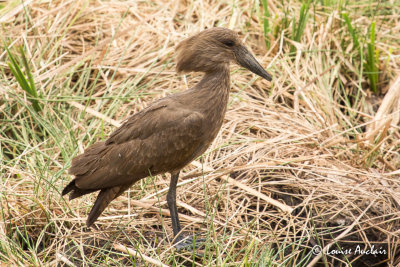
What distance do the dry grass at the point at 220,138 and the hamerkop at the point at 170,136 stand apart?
0.67 feet

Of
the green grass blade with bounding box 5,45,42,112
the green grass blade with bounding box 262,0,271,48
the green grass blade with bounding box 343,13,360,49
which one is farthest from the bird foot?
the green grass blade with bounding box 343,13,360,49

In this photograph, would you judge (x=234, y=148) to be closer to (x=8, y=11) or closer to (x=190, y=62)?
(x=190, y=62)

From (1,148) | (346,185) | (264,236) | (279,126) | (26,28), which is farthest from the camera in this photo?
(26,28)

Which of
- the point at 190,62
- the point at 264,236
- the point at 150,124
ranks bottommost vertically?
the point at 264,236

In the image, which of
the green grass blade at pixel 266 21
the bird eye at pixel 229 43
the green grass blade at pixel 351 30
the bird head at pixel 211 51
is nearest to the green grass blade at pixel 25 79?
the bird head at pixel 211 51

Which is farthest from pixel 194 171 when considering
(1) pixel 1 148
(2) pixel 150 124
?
(1) pixel 1 148

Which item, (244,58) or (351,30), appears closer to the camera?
(244,58)

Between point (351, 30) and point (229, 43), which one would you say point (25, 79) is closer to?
point (229, 43)

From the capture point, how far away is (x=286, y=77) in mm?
5168

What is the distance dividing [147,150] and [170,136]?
0.17 meters

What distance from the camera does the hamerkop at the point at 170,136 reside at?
3668 millimetres

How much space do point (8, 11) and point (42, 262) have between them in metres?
2.71

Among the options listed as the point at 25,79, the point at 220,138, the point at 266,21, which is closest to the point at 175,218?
the point at 220,138

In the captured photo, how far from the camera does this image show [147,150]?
371 centimetres
